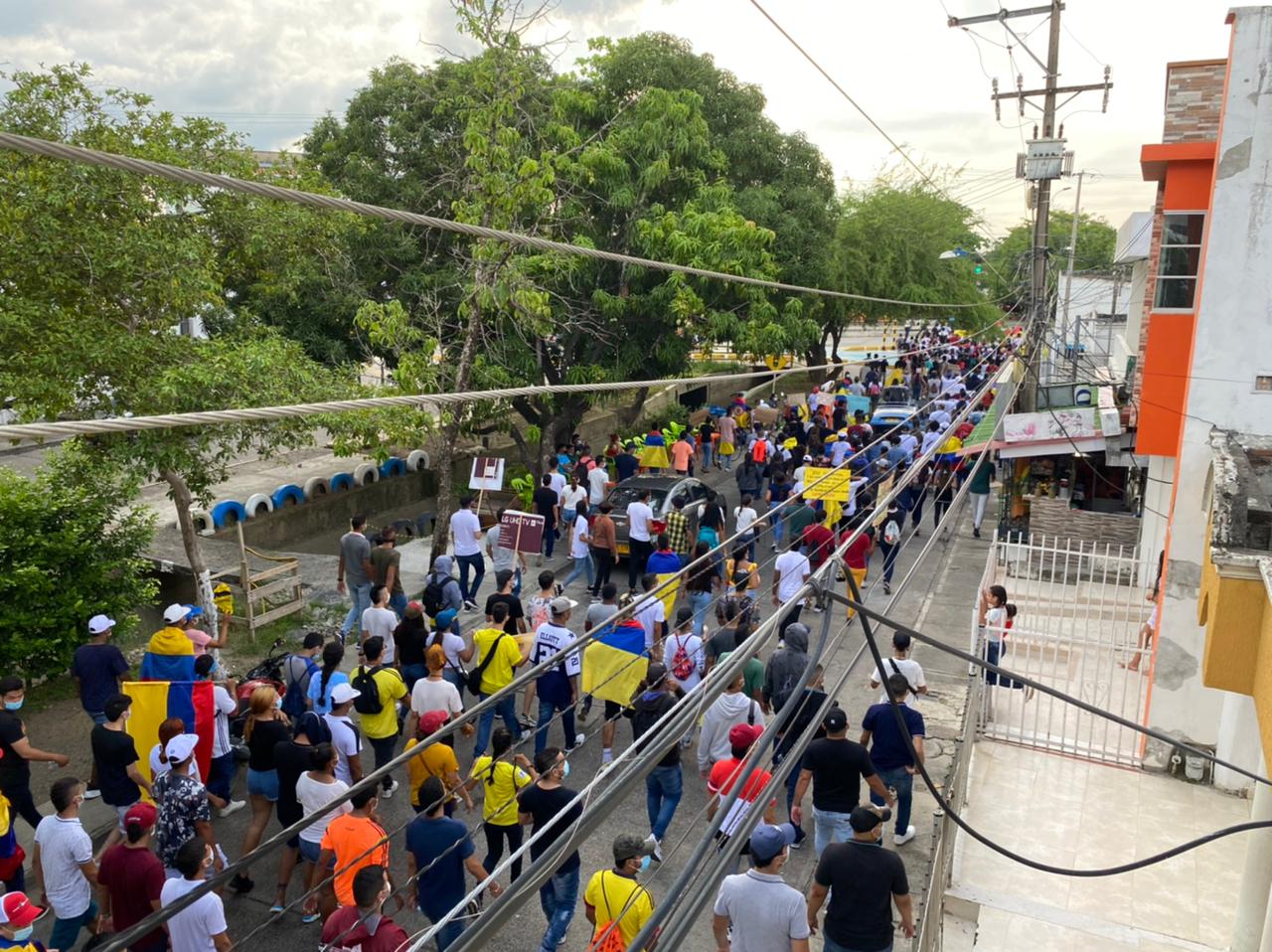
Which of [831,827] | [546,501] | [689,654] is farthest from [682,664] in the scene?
[546,501]

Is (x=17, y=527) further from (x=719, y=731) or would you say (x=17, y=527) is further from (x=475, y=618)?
(x=719, y=731)

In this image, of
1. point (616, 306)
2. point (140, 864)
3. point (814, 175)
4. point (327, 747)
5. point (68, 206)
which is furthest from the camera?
point (814, 175)

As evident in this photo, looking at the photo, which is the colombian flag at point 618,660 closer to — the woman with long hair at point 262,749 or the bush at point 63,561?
the woman with long hair at point 262,749

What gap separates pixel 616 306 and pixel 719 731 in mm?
11632

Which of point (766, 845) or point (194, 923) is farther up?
point (766, 845)

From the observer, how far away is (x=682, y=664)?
7.94 meters

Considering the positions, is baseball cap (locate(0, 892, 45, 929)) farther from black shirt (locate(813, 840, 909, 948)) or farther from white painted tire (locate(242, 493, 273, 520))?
white painted tire (locate(242, 493, 273, 520))

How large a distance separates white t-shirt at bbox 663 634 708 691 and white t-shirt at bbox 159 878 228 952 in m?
3.79

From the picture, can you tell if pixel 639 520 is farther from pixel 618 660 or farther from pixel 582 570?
pixel 618 660

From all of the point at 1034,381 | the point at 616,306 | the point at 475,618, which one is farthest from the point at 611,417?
the point at 475,618

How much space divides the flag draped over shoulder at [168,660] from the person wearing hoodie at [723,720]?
393 cm

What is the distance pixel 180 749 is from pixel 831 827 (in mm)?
4277

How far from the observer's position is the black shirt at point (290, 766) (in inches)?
241

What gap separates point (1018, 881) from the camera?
7.87 metres
